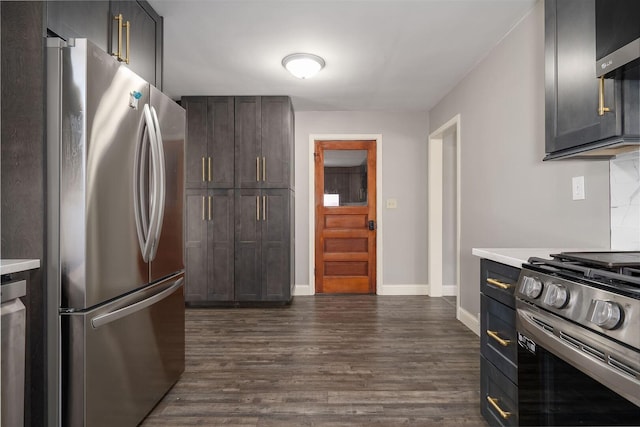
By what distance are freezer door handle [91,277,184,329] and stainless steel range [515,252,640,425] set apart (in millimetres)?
1640

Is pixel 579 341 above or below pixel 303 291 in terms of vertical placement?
above

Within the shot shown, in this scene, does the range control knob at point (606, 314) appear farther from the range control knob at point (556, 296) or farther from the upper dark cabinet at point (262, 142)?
the upper dark cabinet at point (262, 142)

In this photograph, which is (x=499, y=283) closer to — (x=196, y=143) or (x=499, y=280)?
(x=499, y=280)

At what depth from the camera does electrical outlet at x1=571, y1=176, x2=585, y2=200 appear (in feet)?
6.17

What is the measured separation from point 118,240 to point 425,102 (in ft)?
12.5

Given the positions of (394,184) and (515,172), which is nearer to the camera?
(515,172)

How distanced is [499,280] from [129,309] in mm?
1677

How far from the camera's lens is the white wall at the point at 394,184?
4.68 meters

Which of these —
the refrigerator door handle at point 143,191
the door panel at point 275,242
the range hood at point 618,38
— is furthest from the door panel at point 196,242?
the range hood at point 618,38

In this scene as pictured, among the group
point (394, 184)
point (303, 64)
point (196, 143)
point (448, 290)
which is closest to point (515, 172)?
point (303, 64)

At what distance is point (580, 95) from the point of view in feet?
4.75

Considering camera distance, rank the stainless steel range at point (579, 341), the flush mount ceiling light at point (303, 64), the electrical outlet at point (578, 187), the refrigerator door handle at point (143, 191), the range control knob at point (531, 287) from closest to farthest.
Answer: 1. the stainless steel range at point (579, 341)
2. the range control knob at point (531, 287)
3. the refrigerator door handle at point (143, 191)
4. the electrical outlet at point (578, 187)
5. the flush mount ceiling light at point (303, 64)

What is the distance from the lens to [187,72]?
341 centimetres

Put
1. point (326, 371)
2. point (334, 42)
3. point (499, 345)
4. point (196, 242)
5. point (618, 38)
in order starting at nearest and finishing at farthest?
point (618, 38)
point (499, 345)
point (326, 371)
point (334, 42)
point (196, 242)
